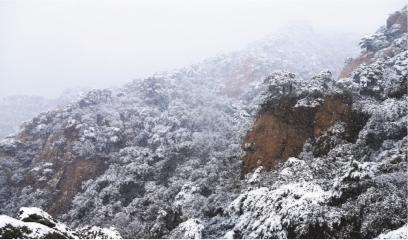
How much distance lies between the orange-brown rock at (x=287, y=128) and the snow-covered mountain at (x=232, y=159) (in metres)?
0.09

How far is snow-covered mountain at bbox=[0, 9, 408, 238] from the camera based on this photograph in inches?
870

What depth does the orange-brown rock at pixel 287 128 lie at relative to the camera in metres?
30.6

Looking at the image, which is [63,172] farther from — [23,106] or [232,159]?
[23,106]

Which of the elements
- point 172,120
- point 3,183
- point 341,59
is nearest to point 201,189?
point 172,120

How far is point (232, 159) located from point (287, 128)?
4989mm

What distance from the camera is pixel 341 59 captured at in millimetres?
78000

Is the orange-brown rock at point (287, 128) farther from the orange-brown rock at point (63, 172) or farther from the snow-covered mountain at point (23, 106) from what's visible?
the snow-covered mountain at point (23, 106)

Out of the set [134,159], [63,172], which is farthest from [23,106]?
[134,159]

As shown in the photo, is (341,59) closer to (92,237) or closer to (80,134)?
(80,134)

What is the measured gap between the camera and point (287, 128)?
31844 mm

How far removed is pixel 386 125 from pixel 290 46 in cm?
6145

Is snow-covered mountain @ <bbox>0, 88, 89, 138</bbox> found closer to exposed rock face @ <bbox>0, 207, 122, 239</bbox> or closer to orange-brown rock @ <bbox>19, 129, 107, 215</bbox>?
orange-brown rock @ <bbox>19, 129, 107, 215</bbox>

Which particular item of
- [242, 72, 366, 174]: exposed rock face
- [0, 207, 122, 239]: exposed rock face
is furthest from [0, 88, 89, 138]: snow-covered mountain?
[0, 207, 122, 239]: exposed rock face

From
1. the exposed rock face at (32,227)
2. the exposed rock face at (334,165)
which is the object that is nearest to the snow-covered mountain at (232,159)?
the exposed rock face at (334,165)
